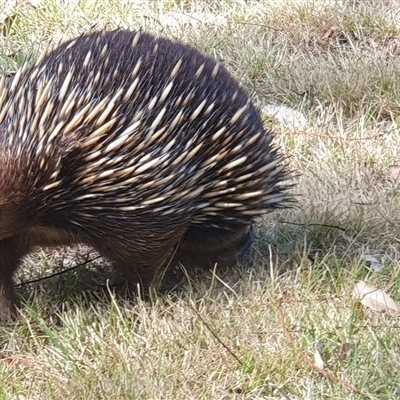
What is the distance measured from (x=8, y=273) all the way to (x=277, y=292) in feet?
3.26

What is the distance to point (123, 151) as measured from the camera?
3.06 m

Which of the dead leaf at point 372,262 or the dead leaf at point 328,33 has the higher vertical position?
the dead leaf at point 328,33

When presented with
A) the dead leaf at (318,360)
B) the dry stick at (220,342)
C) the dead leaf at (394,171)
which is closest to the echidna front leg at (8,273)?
the dry stick at (220,342)

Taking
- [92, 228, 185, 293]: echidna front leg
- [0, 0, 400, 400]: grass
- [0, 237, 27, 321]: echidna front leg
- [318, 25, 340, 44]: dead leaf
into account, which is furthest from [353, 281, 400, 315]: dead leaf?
[318, 25, 340, 44]: dead leaf

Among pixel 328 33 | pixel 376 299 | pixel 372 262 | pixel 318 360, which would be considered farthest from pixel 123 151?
pixel 328 33

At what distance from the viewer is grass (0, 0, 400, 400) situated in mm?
2947

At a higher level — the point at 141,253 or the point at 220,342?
the point at 141,253

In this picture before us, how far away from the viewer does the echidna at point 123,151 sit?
298 cm

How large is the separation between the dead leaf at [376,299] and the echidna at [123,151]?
52 cm

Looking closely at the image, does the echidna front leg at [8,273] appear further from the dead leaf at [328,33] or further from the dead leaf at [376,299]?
the dead leaf at [328,33]

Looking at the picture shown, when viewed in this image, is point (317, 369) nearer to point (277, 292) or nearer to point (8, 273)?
point (277, 292)

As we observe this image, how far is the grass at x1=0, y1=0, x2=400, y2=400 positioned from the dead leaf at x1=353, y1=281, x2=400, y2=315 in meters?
0.04

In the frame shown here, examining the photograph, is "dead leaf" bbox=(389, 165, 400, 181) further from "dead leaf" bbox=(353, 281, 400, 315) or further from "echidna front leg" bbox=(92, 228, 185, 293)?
"echidna front leg" bbox=(92, 228, 185, 293)

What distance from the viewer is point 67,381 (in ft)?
9.57
